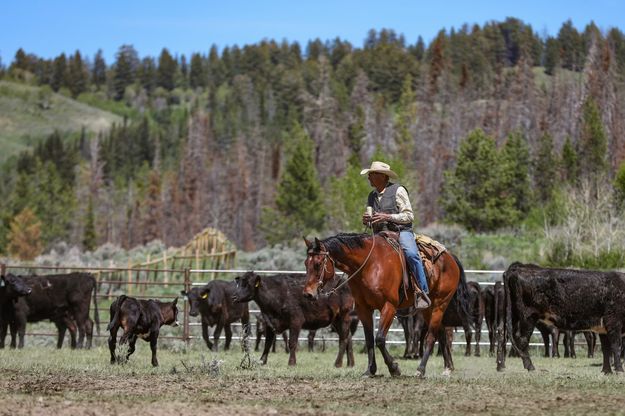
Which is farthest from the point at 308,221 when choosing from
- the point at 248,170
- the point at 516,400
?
the point at 516,400

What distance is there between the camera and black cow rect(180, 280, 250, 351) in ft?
72.2

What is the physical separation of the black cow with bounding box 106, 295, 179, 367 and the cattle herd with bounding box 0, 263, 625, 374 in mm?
16

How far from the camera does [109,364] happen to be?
50.4 ft

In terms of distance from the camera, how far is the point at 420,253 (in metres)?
13.4

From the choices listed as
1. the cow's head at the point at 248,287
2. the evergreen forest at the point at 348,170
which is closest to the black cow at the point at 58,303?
the cow's head at the point at 248,287

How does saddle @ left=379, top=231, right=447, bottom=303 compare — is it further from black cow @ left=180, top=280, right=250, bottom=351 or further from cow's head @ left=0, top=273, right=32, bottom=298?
cow's head @ left=0, top=273, right=32, bottom=298

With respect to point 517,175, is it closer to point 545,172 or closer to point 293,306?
point 545,172

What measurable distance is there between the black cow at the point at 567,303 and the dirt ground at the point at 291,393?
0.82 m

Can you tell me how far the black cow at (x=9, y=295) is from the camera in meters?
20.6

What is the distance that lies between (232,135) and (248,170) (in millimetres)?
30277

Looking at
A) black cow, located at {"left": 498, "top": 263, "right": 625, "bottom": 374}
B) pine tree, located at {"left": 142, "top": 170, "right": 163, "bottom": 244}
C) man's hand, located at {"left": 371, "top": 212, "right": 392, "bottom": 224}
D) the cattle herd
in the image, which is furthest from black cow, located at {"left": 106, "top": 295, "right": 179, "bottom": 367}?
pine tree, located at {"left": 142, "top": 170, "right": 163, "bottom": 244}

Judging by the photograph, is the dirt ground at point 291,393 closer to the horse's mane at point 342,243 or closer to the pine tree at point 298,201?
the horse's mane at point 342,243

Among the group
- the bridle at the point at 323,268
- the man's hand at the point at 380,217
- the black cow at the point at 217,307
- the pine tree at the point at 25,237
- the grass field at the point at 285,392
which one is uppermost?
the pine tree at the point at 25,237

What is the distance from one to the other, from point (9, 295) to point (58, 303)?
109cm
